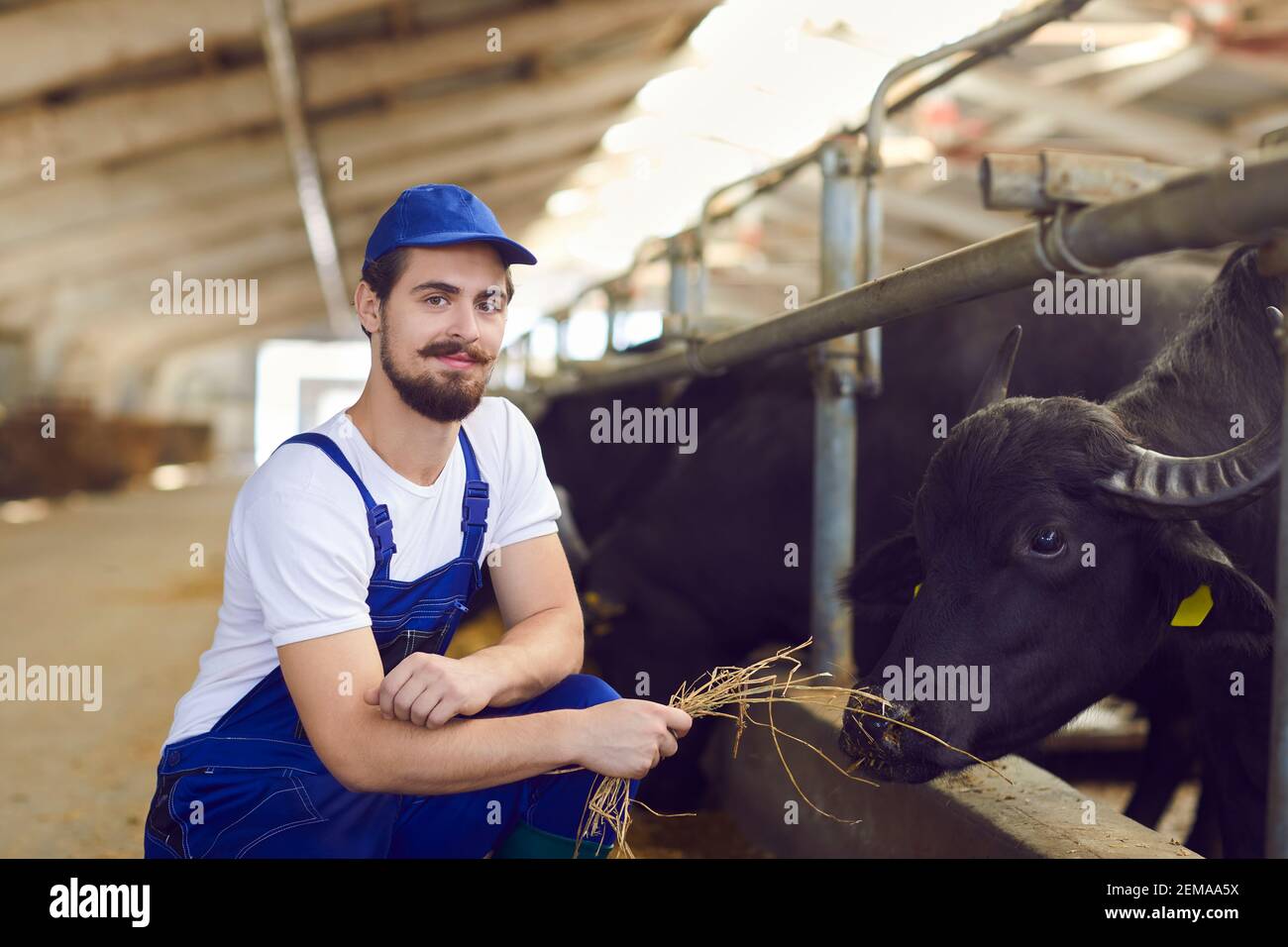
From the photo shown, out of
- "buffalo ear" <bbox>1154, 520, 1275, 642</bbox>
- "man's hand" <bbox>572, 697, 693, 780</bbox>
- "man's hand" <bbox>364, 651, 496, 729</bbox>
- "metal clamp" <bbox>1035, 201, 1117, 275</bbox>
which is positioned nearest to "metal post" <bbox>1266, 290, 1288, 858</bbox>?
"metal clamp" <bbox>1035, 201, 1117, 275</bbox>

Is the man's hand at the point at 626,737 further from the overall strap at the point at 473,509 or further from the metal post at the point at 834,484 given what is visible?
the metal post at the point at 834,484

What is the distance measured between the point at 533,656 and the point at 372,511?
335 mm

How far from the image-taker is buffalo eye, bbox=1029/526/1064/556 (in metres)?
2.04

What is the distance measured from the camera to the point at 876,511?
3348mm

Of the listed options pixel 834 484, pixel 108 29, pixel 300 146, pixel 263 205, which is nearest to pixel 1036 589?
pixel 834 484

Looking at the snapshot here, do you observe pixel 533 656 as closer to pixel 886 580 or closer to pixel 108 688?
pixel 886 580

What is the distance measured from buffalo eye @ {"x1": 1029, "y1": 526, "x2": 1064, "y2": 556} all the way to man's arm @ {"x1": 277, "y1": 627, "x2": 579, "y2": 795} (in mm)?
834

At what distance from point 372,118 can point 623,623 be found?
963 cm

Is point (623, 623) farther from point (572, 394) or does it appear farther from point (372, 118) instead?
point (372, 118)

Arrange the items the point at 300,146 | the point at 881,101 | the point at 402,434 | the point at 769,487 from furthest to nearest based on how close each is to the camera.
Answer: the point at 300,146 < the point at 769,487 < the point at 881,101 < the point at 402,434

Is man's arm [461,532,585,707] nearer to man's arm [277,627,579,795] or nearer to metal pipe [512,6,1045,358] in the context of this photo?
man's arm [277,627,579,795]

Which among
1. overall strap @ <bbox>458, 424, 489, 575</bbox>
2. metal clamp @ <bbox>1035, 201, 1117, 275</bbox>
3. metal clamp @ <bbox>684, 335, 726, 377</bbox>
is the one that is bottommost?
overall strap @ <bbox>458, 424, 489, 575</bbox>

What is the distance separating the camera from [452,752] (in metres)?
1.70

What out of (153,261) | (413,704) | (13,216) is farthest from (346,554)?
(153,261)
